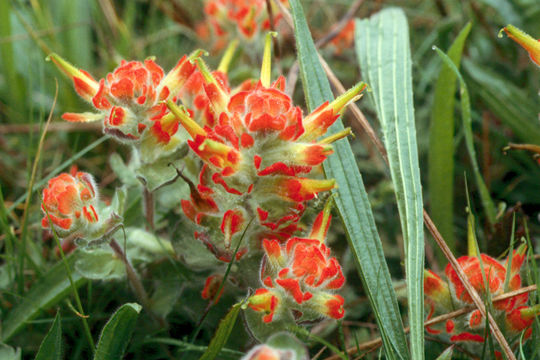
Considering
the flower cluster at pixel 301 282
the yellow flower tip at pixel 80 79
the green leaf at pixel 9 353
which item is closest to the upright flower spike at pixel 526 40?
the flower cluster at pixel 301 282

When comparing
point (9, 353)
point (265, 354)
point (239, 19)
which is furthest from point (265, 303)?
point (239, 19)

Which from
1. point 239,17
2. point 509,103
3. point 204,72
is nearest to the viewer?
point 204,72

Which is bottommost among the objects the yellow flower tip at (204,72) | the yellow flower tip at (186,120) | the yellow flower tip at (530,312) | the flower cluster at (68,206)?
the yellow flower tip at (530,312)

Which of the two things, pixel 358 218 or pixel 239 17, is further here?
pixel 239 17

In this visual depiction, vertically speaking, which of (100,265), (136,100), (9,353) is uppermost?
(136,100)

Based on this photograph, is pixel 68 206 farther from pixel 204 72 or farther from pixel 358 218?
pixel 358 218

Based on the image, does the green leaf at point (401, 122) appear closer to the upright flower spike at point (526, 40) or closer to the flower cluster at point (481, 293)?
the flower cluster at point (481, 293)

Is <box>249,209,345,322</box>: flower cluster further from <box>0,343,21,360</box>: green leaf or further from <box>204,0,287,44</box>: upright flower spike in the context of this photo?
<box>204,0,287,44</box>: upright flower spike
